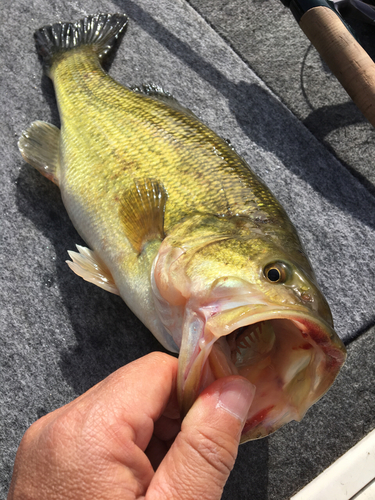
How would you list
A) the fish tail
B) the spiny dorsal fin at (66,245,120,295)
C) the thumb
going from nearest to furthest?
1. the thumb
2. the spiny dorsal fin at (66,245,120,295)
3. the fish tail

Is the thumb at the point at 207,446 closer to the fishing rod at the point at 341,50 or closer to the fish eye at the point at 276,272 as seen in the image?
the fish eye at the point at 276,272

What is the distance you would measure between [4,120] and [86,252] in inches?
32.2

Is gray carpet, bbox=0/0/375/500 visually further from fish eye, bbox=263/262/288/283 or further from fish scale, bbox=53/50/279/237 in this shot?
fish eye, bbox=263/262/288/283

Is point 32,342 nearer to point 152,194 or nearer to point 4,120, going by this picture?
point 152,194

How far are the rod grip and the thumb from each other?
134 centimetres

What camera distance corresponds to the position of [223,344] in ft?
3.13

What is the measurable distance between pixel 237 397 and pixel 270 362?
0.47ft

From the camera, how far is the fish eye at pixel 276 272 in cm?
91

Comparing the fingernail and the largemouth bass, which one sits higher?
the largemouth bass

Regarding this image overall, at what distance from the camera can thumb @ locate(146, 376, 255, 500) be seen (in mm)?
832

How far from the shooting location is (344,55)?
1.66 metres

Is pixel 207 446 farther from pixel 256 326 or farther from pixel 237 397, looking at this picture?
pixel 256 326

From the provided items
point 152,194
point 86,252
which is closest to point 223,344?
point 152,194

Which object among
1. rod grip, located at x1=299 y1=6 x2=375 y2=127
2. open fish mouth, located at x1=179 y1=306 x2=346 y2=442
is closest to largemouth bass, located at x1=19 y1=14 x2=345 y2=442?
open fish mouth, located at x1=179 y1=306 x2=346 y2=442
